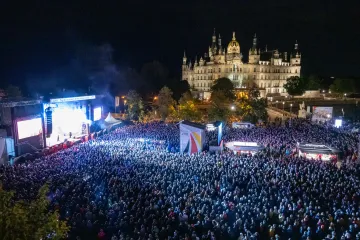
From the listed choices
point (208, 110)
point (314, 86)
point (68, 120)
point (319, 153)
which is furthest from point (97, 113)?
point (314, 86)

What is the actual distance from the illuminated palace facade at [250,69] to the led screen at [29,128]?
53904 millimetres

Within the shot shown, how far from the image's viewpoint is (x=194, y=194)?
44.3 ft

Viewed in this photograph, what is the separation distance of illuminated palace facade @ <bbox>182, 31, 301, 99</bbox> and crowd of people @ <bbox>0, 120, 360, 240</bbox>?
180ft

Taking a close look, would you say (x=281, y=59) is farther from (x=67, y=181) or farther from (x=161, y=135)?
(x=67, y=181)

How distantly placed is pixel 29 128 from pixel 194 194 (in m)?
15.6

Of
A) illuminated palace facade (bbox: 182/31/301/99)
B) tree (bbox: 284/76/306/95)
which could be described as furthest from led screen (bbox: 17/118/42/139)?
tree (bbox: 284/76/306/95)

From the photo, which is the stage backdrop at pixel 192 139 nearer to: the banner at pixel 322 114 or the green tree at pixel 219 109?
the green tree at pixel 219 109

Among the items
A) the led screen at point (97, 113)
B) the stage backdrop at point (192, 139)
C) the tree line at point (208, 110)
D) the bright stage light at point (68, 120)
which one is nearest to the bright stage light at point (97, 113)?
the led screen at point (97, 113)

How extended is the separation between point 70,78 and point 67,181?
170ft

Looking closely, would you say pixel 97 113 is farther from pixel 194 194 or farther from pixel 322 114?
pixel 322 114

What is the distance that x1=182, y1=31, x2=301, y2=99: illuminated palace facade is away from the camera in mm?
72625

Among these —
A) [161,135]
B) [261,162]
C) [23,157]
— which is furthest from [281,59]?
[23,157]

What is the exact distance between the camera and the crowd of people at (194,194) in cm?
1112

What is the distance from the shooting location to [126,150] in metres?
20.7
